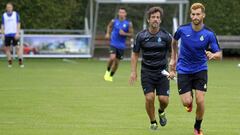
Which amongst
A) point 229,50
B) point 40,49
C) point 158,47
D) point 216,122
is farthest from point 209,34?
point 229,50

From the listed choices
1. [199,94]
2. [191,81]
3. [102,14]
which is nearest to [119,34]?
[191,81]

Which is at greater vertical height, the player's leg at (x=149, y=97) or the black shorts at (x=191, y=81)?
the black shorts at (x=191, y=81)

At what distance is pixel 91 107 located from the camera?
1559 centimetres

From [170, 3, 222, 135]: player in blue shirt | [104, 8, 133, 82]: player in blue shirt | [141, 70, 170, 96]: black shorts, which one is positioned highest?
[170, 3, 222, 135]: player in blue shirt

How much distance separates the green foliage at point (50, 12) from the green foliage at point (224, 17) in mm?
6457

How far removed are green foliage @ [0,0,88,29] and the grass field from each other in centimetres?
1209

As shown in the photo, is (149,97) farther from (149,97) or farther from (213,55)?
(213,55)

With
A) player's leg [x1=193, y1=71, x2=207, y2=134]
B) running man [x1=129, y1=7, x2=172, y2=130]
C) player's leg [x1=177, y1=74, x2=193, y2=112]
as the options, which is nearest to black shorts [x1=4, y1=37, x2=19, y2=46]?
running man [x1=129, y1=7, x2=172, y2=130]

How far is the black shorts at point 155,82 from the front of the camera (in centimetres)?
1250

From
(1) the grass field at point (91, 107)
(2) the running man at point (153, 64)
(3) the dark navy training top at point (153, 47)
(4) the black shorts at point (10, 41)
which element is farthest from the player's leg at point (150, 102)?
(4) the black shorts at point (10, 41)

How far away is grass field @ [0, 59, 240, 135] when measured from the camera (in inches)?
488

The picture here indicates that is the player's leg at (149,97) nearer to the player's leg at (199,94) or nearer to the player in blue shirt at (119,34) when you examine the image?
the player's leg at (199,94)

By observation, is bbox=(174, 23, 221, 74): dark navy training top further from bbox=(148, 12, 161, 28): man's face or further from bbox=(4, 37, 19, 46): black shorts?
bbox=(4, 37, 19, 46): black shorts

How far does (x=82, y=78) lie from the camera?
77.6ft
